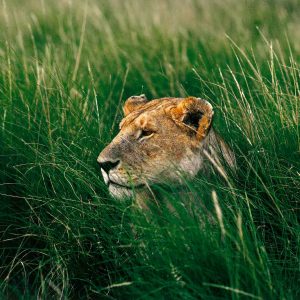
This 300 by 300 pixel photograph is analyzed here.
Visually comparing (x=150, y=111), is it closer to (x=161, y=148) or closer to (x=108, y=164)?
(x=161, y=148)

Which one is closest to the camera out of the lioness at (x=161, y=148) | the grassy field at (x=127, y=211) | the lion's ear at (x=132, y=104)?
the grassy field at (x=127, y=211)

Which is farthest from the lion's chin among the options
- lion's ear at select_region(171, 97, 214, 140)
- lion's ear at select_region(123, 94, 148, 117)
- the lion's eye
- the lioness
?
lion's ear at select_region(123, 94, 148, 117)

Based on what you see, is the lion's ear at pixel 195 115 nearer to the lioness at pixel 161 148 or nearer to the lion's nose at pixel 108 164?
the lioness at pixel 161 148

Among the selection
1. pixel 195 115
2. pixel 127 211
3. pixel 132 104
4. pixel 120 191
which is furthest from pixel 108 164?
pixel 132 104

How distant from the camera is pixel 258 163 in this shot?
4410 millimetres

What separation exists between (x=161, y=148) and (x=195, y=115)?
0.25 m

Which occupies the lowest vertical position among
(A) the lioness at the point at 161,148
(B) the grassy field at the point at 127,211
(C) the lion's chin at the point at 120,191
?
(B) the grassy field at the point at 127,211

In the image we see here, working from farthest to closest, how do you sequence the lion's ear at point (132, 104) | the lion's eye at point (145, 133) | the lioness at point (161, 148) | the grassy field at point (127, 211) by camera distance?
the lion's ear at point (132, 104) → the lion's eye at point (145, 133) → the lioness at point (161, 148) → the grassy field at point (127, 211)

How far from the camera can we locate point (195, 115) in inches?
159

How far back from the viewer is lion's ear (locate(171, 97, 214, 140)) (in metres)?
3.98

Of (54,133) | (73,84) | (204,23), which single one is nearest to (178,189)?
(54,133)

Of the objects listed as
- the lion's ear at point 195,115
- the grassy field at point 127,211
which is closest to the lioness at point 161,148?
the lion's ear at point 195,115

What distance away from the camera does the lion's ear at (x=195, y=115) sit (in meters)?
3.98

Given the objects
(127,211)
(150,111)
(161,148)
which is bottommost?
(127,211)
